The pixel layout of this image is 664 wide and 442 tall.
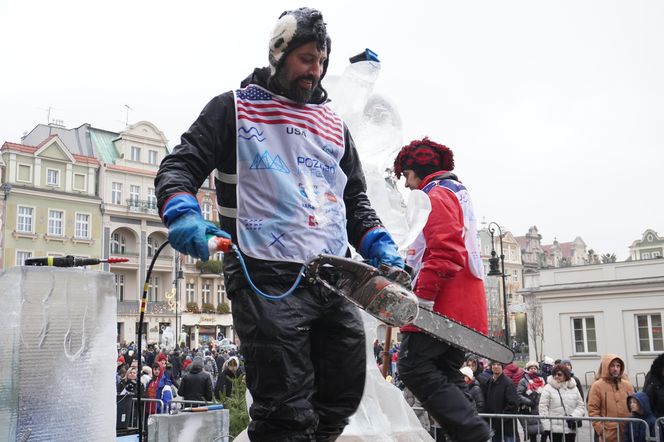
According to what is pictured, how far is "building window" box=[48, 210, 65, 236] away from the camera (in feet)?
154

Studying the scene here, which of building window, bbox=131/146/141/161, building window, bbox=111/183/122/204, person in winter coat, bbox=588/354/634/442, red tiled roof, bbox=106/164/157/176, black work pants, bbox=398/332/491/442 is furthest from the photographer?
building window, bbox=131/146/141/161

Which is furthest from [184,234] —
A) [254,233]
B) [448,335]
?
[448,335]

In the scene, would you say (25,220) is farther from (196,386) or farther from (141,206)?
(196,386)

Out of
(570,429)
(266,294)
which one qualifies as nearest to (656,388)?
(570,429)

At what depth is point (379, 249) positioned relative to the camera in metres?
2.85

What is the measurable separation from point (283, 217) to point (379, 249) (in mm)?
521

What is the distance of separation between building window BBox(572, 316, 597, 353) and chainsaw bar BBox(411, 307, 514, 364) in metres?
31.9

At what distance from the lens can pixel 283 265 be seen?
2.46 meters

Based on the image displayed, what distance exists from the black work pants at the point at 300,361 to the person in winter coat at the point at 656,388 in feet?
20.2

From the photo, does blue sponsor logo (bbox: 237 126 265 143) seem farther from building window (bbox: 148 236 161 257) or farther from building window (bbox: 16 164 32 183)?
building window (bbox: 148 236 161 257)

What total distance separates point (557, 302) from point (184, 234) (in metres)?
34.7

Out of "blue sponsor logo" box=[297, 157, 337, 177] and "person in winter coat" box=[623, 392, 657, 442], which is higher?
"blue sponsor logo" box=[297, 157, 337, 177]

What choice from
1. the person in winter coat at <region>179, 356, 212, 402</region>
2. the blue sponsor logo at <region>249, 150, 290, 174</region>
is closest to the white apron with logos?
the blue sponsor logo at <region>249, 150, 290, 174</region>

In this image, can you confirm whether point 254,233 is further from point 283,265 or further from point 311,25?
point 311,25
